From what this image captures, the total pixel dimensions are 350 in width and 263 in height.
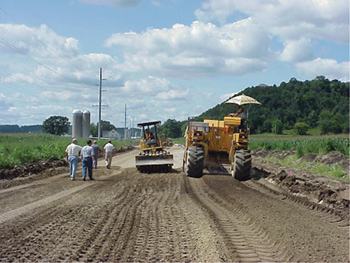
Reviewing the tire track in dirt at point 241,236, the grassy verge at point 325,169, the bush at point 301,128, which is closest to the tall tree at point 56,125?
the bush at point 301,128

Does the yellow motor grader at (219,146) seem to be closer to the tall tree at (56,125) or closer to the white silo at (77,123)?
the white silo at (77,123)

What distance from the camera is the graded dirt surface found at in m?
6.59

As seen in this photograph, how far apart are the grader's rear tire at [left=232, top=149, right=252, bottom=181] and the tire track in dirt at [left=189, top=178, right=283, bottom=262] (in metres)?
5.93

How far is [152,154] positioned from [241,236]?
14.0 meters

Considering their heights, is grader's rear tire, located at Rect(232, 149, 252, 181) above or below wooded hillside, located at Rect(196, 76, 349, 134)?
below

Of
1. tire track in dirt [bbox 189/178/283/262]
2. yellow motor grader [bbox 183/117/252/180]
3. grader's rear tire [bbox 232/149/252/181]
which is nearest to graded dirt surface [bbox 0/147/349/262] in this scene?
tire track in dirt [bbox 189/178/283/262]

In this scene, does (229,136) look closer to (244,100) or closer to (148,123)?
(244,100)

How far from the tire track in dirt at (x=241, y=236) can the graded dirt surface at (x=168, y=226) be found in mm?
17

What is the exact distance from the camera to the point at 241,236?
25.8 ft

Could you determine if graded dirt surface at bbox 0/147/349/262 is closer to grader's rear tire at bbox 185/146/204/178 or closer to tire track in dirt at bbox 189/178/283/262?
tire track in dirt at bbox 189/178/283/262

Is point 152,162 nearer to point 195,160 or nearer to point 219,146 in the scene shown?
point 195,160

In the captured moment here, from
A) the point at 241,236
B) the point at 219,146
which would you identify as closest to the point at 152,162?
the point at 219,146

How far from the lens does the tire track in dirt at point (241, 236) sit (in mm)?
6707

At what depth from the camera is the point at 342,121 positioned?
63.9 m
